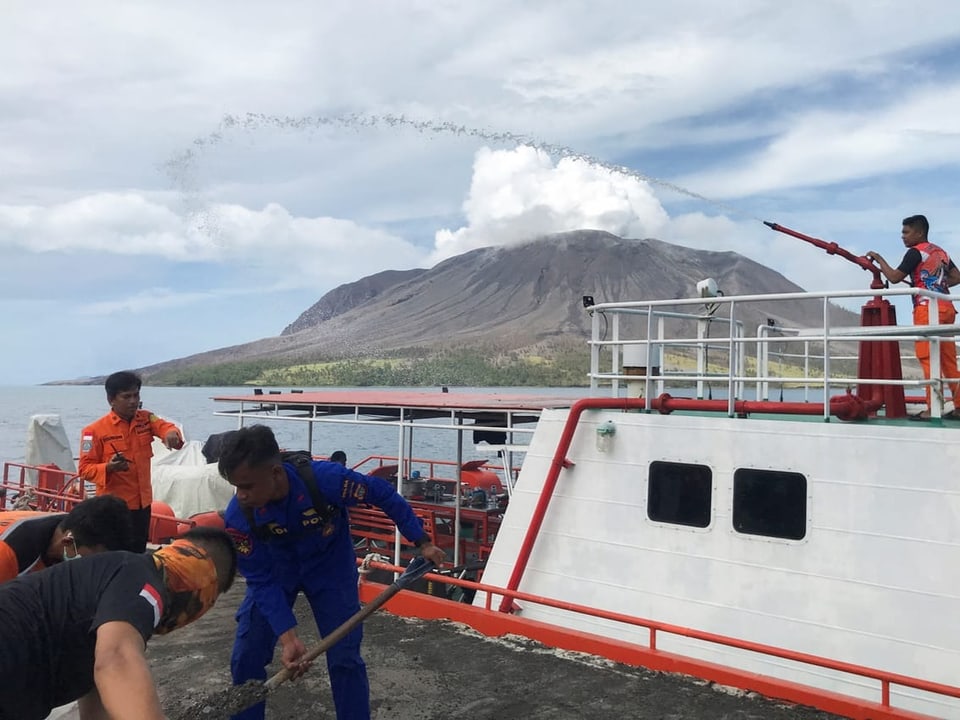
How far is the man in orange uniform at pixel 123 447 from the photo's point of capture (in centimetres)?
704

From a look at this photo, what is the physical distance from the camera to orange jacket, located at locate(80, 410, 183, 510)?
7086 mm

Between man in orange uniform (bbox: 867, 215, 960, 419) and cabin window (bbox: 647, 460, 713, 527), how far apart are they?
1.93 metres

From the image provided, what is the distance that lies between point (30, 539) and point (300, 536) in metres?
1.37

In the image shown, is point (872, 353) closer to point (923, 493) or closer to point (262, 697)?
point (923, 493)

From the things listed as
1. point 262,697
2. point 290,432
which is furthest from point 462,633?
point 290,432

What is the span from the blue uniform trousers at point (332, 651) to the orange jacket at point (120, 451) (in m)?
3.01

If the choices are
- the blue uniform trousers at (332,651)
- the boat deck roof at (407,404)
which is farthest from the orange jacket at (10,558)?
the boat deck roof at (407,404)

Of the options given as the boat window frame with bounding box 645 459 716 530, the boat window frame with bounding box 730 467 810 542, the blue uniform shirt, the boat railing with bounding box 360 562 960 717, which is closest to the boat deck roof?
the boat window frame with bounding box 645 459 716 530

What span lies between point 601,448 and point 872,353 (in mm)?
2346

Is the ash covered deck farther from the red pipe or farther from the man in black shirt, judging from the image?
the man in black shirt

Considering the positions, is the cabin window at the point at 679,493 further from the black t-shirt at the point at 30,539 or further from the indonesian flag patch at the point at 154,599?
Answer: the indonesian flag patch at the point at 154,599

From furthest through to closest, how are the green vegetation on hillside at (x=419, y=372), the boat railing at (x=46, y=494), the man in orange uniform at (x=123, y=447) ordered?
the green vegetation on hillside at (x=419, y=372) → the boat railing at (x=46, y=494) → the man in orange uniform at (x=123, y=447)

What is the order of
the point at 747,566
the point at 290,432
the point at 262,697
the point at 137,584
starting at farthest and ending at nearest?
the point at 290,432 → the point at 747,566 → the point at 262,697 → the point at 137,584

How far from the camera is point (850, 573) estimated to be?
6020 millimetres
